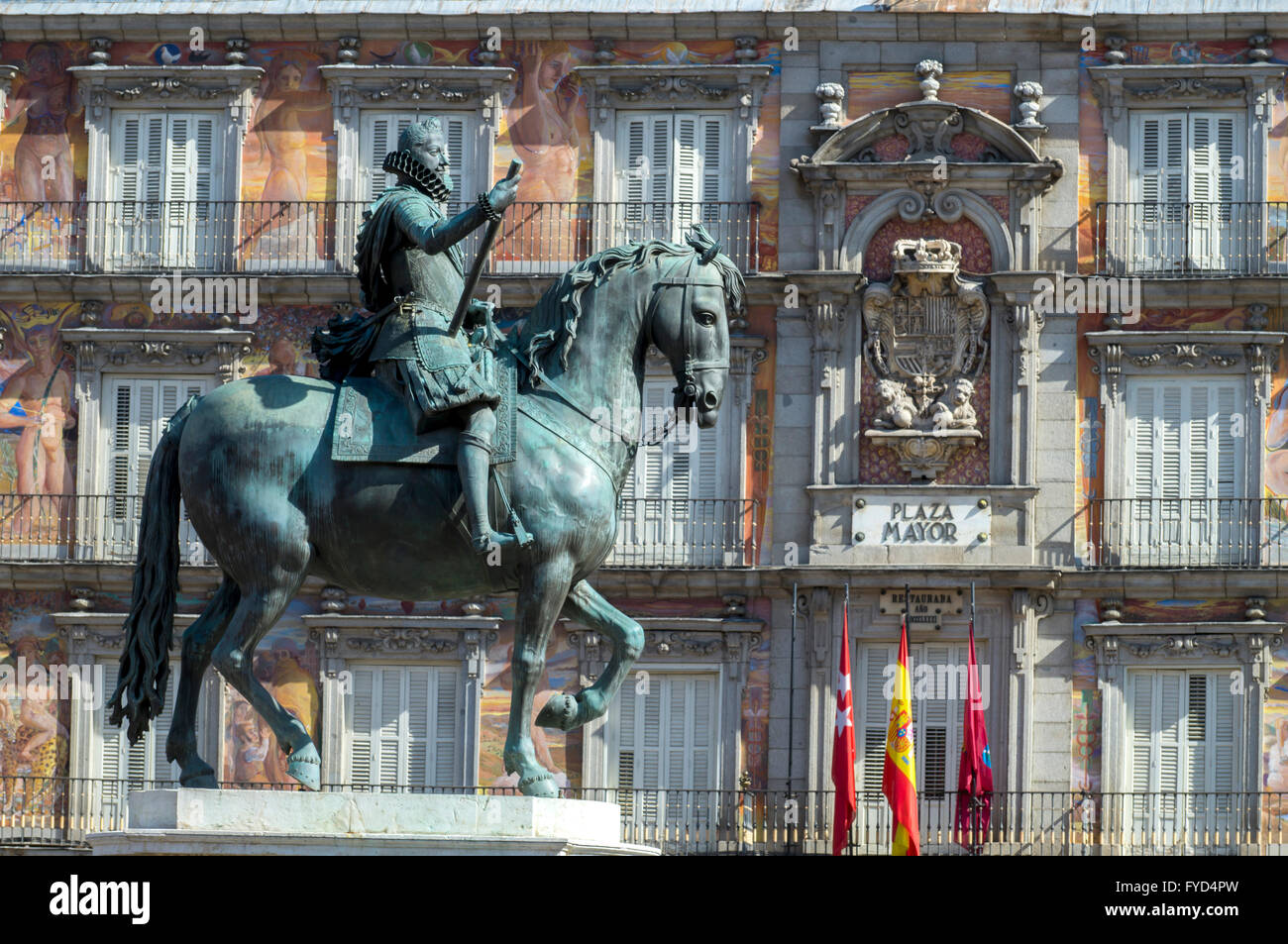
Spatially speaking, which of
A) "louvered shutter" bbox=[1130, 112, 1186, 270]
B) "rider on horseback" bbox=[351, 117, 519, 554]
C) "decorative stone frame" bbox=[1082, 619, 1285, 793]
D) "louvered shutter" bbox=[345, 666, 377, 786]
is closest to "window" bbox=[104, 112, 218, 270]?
"louvered shutter" bbox=[345, 666, 377, 786]

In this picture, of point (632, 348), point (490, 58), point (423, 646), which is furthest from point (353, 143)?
point (632, 348)

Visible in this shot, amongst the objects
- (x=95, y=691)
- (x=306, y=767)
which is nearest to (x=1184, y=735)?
(x=95, y=691)

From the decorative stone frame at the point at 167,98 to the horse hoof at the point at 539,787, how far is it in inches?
818

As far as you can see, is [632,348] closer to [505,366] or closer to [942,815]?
[505,366]

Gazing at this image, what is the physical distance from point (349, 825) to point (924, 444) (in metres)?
19.7

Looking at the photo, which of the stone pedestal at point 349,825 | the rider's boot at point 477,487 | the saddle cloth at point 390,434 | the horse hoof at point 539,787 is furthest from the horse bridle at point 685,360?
the stone pedestal at point 349,825

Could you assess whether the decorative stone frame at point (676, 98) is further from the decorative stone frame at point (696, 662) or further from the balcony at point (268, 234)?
the decorative stone frame at point (696, 662)

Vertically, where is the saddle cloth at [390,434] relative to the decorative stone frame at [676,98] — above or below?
below

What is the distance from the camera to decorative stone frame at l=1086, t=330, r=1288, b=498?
33.4 meters

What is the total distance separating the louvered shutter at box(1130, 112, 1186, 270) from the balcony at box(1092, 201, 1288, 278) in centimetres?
2

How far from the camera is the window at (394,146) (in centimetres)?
3428

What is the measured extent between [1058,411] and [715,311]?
1882 cm

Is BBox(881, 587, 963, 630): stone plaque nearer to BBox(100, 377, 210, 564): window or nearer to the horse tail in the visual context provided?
BBox(100, 377, 210, 564): window

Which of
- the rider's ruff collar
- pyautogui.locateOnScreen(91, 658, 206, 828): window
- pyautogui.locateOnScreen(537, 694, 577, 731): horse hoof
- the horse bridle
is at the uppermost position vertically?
the rider's ruff collar
